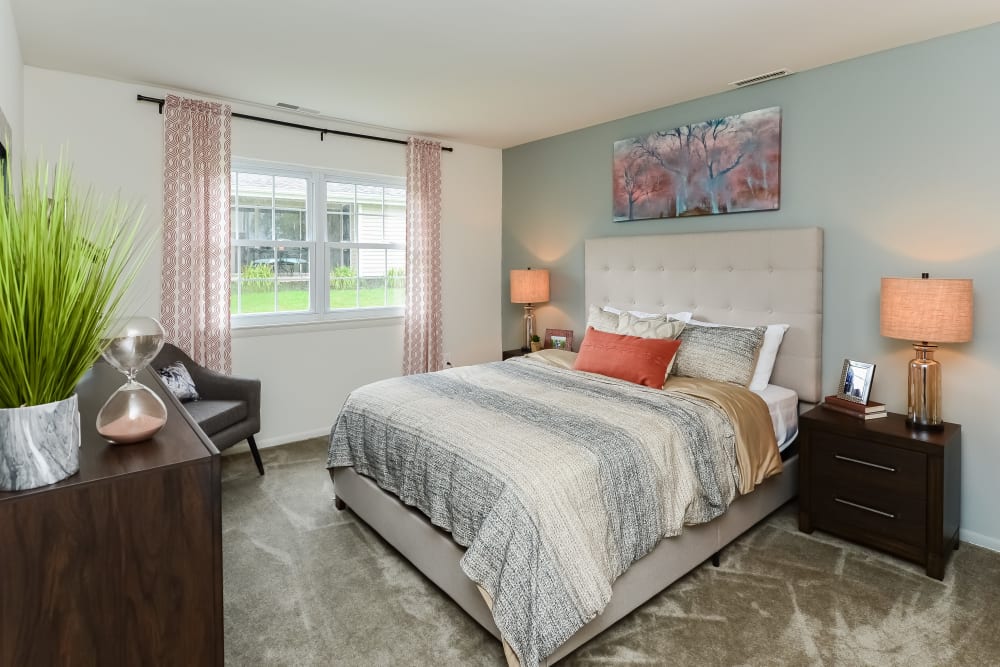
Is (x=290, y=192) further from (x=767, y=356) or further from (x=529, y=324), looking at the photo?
(x=767, y=356)

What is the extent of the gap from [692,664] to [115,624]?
5.69ft

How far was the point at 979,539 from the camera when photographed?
2.75 m

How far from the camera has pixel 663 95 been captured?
3645mm

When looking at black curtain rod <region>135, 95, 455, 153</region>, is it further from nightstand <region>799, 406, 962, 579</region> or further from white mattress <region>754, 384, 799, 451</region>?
nightstand <region>799, 406, 962, 579</region>

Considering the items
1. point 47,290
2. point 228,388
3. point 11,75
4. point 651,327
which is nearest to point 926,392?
point 651,327

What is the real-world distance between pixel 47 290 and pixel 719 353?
2.98 meters

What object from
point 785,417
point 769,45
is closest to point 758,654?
point 785,417

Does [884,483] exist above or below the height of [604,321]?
below

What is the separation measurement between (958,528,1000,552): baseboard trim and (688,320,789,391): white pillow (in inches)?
44.9

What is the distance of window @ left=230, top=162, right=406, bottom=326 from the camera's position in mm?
4062

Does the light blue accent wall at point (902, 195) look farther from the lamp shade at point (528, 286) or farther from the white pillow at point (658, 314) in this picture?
the lamp shade at point (528, 286)

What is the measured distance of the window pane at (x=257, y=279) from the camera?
4.07 m

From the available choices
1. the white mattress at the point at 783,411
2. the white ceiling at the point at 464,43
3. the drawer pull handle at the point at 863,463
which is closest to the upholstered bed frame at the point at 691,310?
the white mattress at the point at 783,411

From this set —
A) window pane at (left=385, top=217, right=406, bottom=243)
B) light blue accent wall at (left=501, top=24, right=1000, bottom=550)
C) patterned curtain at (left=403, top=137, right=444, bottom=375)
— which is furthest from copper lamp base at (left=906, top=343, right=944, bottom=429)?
window pane at (left=385, top=217, right=406, bottom=243)
